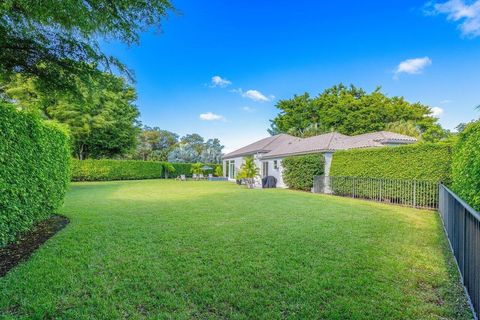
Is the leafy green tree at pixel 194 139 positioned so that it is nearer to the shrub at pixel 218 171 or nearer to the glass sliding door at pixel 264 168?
the shrub at pixel 218 171

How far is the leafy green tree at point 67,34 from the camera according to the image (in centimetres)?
489

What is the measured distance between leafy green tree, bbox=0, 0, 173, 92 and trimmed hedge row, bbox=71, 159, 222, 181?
21377 mm

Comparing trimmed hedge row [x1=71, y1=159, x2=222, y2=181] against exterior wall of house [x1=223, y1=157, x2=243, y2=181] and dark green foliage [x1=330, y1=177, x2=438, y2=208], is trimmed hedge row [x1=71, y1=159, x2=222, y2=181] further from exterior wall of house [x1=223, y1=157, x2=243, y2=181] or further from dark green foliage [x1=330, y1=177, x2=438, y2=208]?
dark green foliage [x1=330, y1=177, x2=438, y2=208]

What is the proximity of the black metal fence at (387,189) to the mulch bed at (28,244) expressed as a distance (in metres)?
12.7

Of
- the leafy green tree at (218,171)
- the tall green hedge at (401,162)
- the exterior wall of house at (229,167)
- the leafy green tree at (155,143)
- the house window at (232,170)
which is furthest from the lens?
the leafy green tree at (155,143)

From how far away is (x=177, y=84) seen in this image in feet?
65.7

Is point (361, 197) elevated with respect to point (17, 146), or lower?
lower

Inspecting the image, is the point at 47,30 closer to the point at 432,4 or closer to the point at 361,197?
the point at 361,197

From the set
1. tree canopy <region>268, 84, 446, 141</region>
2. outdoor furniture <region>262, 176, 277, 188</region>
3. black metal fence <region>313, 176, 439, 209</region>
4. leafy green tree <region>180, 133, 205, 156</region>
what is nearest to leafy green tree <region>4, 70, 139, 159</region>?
outdoor furniture <region>262, 176, 277, 188</region>

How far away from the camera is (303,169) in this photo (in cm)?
1802

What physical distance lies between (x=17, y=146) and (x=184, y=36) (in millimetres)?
12043

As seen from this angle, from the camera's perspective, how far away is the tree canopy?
34.1 metres

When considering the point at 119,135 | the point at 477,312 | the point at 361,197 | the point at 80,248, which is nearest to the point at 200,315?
the point at 477,312

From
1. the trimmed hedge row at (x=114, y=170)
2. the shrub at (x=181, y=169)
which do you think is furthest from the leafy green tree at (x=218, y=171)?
the trimmed hedge row at (x=114, y=170)
